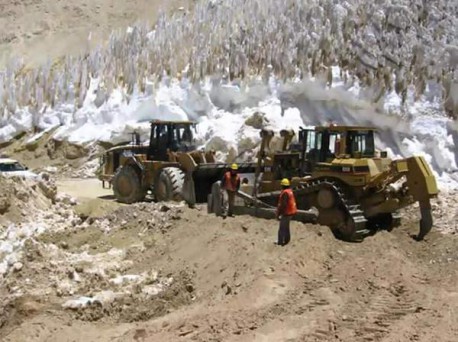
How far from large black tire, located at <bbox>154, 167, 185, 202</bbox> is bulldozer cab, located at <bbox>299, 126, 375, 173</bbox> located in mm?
3288

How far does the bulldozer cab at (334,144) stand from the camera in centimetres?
1213

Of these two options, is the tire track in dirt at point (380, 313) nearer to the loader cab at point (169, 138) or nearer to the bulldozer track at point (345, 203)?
the bulldozer track at point (345, 203)

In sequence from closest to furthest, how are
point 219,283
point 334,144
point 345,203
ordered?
1. point 219,283
2. point 345,203
3. point 334,144

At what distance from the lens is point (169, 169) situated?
15.2 m

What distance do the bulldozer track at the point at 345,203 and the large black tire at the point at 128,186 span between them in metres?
5.38

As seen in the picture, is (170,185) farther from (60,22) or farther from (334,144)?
(60,22)

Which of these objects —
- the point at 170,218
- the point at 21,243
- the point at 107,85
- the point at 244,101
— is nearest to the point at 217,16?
the point at 107,85

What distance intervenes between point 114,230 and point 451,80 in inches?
520

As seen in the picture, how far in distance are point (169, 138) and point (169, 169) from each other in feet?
5.34

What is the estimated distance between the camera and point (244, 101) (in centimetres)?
2325

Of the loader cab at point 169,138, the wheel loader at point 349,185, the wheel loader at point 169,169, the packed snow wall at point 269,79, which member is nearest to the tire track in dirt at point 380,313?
the wheel loader at point 349,185

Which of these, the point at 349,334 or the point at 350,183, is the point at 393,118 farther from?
the point at 349,334

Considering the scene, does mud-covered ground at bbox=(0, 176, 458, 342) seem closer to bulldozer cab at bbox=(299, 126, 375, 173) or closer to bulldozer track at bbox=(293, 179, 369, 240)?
bulldozer track at bbox=(293, 179, 369, 240)

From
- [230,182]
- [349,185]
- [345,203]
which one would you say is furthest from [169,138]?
[345,203]
